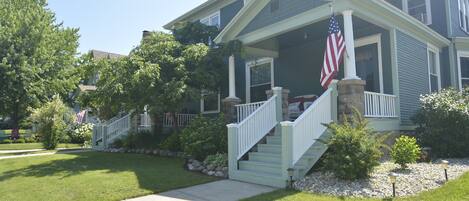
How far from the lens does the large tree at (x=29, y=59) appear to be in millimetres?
26081

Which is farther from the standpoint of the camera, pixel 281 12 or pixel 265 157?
pixel 281 12

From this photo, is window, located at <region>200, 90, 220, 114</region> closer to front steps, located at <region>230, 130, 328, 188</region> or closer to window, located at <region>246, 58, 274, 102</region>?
window, located at <region>246, 58, 274, 102</region>

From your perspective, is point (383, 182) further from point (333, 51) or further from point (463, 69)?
point (463, 69)

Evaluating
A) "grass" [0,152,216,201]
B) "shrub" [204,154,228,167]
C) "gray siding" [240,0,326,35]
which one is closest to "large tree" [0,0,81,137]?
"grass" [0,152,216,201]

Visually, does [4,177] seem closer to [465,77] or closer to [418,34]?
[418,34]

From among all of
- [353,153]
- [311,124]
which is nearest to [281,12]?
[311,124]

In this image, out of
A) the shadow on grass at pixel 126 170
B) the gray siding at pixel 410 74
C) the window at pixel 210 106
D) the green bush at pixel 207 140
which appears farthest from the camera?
the window at pixel 210 106

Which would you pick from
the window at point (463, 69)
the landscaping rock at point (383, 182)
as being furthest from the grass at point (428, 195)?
the window at point (463, 69)

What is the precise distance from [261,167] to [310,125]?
1.53 metres

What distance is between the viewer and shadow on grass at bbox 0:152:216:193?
862cm

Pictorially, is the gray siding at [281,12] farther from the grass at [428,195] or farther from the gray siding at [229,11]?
the grass at [428,195]

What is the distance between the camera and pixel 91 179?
8.98m

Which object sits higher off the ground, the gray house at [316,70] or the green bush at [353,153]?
the gray house at [316,70]

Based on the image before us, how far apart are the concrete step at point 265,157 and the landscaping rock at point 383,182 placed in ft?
3.37
